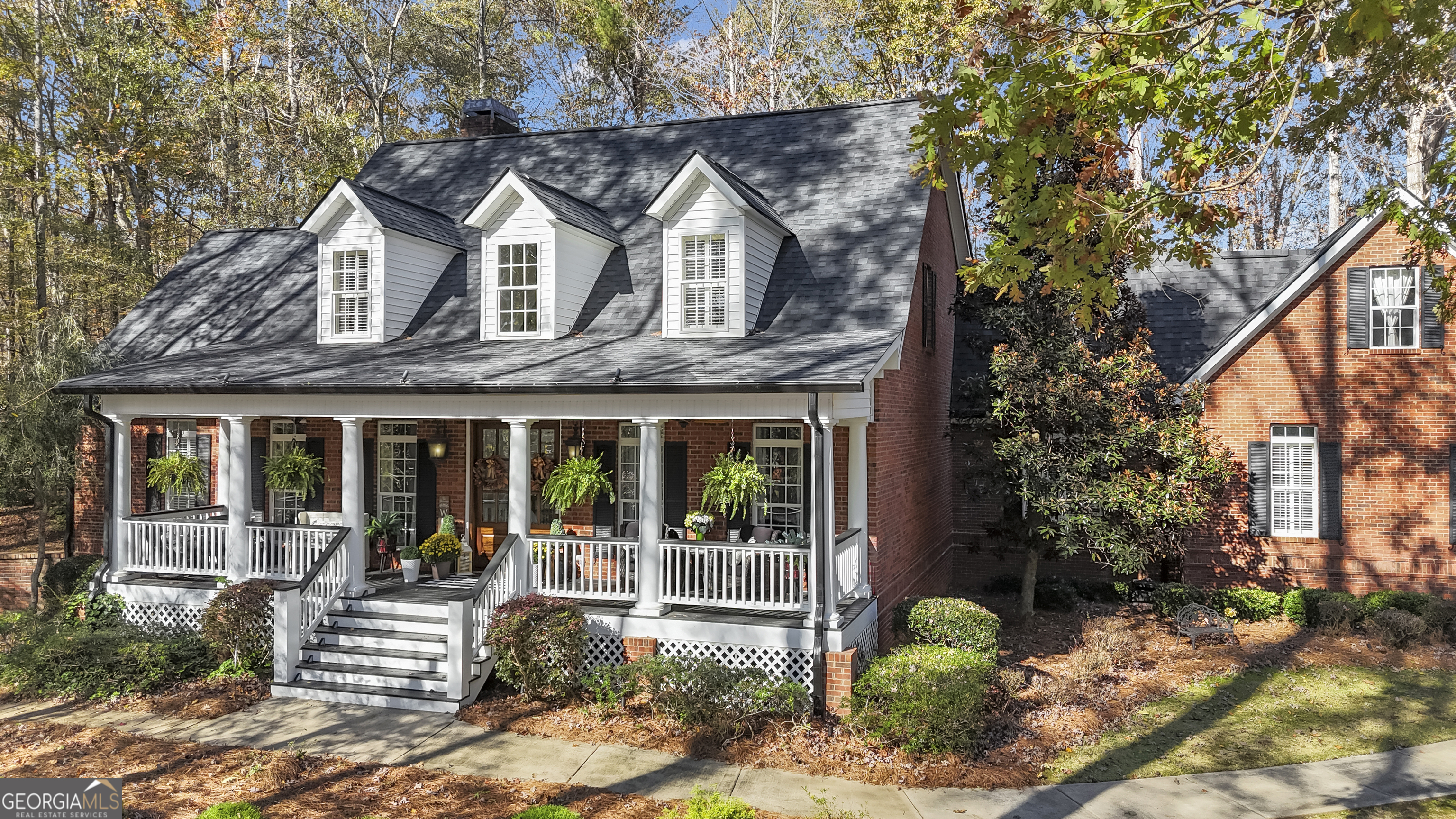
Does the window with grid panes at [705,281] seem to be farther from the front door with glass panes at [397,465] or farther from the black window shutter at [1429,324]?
the black window shutter at [1429,324]

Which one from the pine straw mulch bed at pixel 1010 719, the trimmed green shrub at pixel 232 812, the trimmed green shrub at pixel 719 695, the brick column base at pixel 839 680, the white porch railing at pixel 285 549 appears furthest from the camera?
the white porch railing at pixel 285 549

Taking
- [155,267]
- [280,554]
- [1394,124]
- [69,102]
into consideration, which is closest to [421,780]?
[280,554]

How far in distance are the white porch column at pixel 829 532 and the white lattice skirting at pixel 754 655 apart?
564 millimetres

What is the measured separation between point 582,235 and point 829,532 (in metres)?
7.15

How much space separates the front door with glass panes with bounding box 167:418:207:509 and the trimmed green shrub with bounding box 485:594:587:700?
1103cm

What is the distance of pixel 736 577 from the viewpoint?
11367mm

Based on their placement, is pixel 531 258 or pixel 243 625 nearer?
pixel 243 625

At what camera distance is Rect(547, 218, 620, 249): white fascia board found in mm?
14125

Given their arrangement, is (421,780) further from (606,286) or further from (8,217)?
(8,217)

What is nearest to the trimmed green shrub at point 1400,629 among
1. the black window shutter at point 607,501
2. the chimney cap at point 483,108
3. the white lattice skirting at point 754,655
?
the white lattice skirting at point 754,655

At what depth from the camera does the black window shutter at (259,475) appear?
16.9 m

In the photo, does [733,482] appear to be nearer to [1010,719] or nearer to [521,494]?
[521,494]

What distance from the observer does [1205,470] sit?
14797 mm

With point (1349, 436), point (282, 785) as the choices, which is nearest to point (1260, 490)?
point (1349, 436)
